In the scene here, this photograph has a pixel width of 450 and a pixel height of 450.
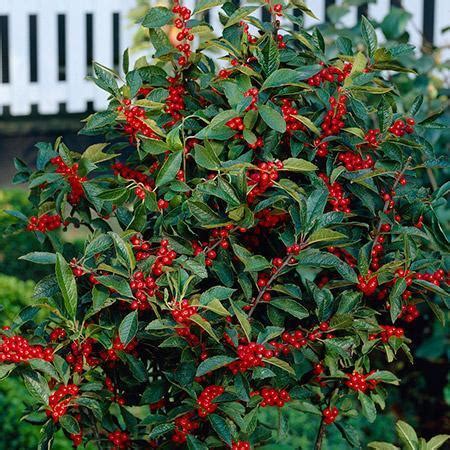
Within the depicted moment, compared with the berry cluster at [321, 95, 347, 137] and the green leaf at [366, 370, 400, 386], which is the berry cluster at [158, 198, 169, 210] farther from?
the green leaf at [366, 370, 400, 386]

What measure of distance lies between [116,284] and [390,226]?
0.62 meters

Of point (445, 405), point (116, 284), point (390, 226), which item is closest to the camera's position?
point (116, 284)

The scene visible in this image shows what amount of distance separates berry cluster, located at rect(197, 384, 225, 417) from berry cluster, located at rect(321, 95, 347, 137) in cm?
58

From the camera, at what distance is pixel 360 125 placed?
214 cm

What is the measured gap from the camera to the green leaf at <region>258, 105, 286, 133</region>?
1898mm

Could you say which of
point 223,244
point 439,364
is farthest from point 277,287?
point 439,364

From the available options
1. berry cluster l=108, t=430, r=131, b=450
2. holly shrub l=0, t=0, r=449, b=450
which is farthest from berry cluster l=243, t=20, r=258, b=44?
berry cluster l=108, t=430, r=131, b=450

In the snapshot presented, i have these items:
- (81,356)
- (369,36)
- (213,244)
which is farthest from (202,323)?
(369,36)

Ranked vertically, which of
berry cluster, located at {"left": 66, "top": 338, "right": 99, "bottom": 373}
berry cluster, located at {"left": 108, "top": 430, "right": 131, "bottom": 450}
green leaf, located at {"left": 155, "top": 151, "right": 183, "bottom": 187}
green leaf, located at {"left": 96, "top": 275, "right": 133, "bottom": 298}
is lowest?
berry cluster, located at {"left": 108, "top": 430, "right": 131, "bottom": 450}

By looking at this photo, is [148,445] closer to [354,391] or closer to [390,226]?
[354,391]

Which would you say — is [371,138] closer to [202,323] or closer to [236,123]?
[236,123]

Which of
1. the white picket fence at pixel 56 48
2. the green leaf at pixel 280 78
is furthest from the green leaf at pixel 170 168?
the white picket fence at pixel 56 48

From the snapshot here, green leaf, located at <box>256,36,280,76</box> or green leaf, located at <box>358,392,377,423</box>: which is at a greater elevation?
green leaf, located at <box>256,36,280,76</box>

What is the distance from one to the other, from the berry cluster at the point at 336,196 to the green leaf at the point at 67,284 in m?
0.56
